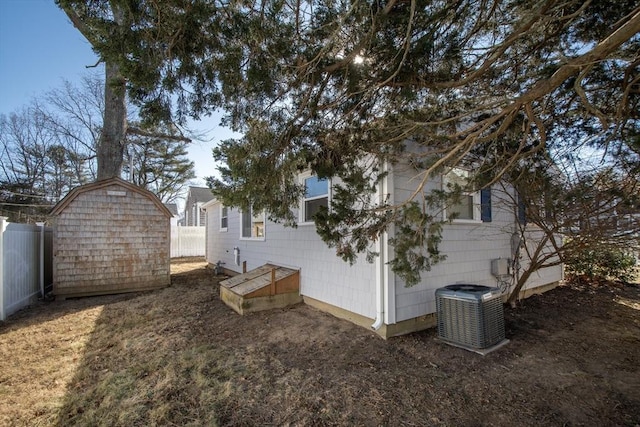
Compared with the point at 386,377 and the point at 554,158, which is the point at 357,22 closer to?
the point at 386,377

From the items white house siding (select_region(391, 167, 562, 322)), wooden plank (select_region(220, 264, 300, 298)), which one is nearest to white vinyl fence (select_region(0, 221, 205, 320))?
wooden plank (select_region(220, 264, 300, 298))

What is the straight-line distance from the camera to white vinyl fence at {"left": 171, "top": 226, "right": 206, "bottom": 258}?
17.5m

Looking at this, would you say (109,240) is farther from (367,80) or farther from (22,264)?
(367,80)

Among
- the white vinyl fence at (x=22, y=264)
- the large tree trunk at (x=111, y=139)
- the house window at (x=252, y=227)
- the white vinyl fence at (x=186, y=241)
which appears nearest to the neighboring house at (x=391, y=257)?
the house window at (x=252, y=227)

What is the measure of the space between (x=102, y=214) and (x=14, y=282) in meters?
2.29

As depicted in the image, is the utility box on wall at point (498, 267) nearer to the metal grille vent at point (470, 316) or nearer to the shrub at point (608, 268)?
the metal grille vent at point (470, 316)

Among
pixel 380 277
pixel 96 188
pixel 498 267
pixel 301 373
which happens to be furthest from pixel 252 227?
pixel 498 267

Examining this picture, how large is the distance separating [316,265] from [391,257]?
6.19ft

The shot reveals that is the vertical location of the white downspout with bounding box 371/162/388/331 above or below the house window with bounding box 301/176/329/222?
below

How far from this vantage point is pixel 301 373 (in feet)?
11.4

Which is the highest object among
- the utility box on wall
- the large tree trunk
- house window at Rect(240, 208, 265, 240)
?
the large tree trunk

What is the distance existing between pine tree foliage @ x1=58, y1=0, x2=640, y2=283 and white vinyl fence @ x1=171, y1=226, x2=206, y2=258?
49.9 feet

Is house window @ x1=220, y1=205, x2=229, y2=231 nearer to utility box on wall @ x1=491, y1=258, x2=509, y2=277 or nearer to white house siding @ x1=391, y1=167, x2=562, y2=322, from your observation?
white house siding @ x1=391, y1=167, x2=562, y2=322

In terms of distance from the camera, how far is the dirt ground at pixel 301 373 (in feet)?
9.05
